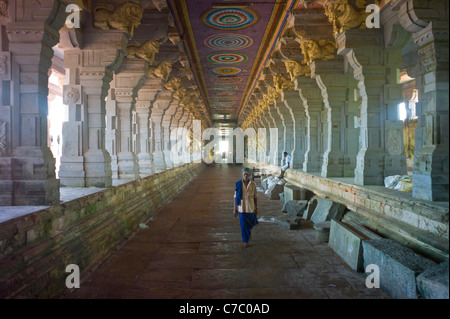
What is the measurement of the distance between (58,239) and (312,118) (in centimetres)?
821

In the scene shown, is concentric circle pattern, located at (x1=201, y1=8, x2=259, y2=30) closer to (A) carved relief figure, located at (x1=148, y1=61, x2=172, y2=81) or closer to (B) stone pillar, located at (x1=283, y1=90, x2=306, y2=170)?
(A) carved relief figure, located at (x1=148, y1=61, x2=172, y2=81)

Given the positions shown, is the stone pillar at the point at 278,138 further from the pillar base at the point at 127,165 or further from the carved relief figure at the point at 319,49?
the pillar base at the point at 127,165

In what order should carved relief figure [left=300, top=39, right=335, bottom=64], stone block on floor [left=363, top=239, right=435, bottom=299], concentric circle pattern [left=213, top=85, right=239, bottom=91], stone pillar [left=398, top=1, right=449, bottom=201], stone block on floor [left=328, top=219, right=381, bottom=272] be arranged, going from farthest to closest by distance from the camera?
concentric circle pattern [left=213, top=85, right=239, bottom=91]
carved relief figure [left=300, top=39, right=335, bottom=64]
stone block on floor [left=328, top=219, right=381, bottom=272]
stone pillar [left=398, top=1, right=449, bottom=201]
stone block on floor [left=363, top=239, right=435, bottom=299]

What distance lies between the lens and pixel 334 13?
5742 millimetres

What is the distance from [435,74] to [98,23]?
17.0ft

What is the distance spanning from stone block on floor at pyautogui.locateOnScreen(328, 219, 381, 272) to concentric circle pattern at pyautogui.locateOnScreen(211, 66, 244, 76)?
9.64 metres

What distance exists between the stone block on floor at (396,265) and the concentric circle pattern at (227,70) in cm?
1064

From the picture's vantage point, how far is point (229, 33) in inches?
357

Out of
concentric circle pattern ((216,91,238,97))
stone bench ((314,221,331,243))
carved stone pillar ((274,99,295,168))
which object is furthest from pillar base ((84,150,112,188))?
concentric circle pattern ((216,91,238,97))

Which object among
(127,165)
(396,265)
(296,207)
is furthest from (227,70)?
(396,265)

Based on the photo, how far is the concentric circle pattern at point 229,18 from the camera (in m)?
7.64

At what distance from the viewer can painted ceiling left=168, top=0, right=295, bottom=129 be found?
7367mm

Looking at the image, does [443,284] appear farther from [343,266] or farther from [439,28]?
[439,28]

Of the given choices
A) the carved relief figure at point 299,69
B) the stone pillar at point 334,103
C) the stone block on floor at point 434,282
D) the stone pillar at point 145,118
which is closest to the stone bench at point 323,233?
the stone block on floor at point 434,282
